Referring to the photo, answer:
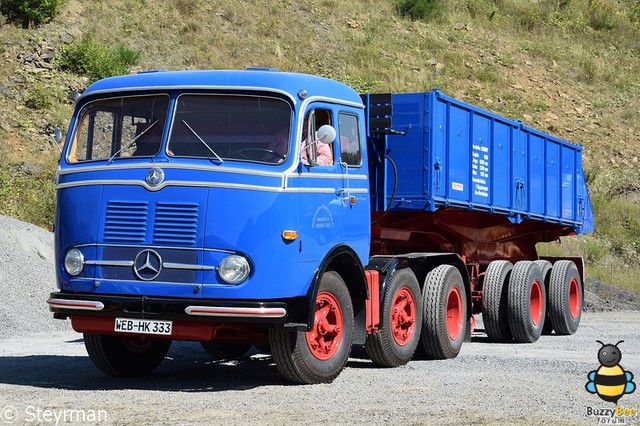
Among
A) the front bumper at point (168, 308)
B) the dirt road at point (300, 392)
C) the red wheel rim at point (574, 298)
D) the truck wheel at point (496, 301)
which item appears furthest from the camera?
the red wheel rim at point (574, 298)

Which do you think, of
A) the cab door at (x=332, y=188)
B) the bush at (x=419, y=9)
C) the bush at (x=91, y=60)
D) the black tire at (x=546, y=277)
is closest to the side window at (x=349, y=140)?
the cab door at (x=332, y=188)

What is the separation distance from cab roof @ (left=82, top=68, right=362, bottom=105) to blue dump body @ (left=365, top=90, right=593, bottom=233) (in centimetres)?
238

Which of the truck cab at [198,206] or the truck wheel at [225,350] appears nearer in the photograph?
the truck cab at [198,206]

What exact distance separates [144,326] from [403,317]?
352 centimetres

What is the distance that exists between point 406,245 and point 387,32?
96.4ft

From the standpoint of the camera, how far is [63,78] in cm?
3203

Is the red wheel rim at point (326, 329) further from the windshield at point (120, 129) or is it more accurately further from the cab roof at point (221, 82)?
the windshield at point (120, 129)

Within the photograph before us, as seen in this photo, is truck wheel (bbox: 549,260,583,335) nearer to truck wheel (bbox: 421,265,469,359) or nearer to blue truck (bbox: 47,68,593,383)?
truck wheel (bbox: 421,265,469,359)

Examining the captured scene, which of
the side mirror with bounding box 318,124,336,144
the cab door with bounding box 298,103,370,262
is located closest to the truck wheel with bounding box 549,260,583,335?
the cab door with bounding box 298,103,370,262

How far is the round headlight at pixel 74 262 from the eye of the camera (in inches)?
A: 358

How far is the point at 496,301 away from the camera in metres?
14.8

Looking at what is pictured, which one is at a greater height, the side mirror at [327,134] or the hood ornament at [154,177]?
the side mirror at [327,134]

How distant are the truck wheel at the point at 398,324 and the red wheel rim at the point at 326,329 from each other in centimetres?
119

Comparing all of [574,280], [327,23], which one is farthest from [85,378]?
[327,23]
